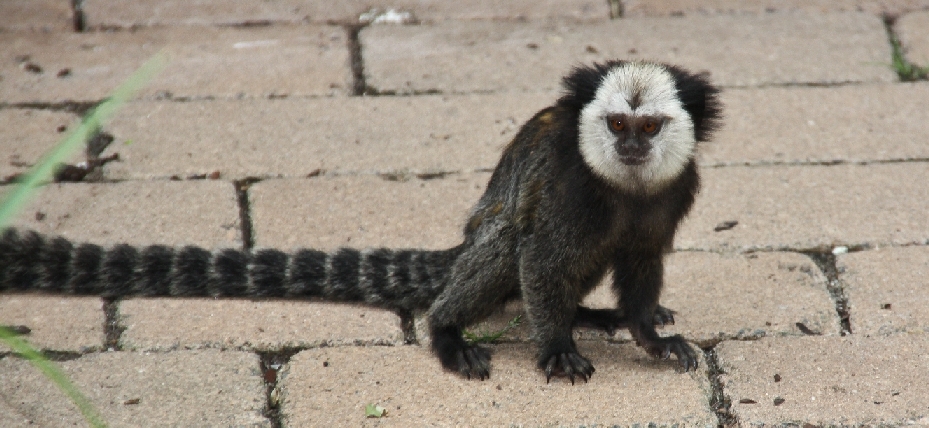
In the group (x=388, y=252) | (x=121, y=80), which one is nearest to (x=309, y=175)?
(x=388, y=252)

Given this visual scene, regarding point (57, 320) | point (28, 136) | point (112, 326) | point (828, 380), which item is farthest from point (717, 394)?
point (28, 136)

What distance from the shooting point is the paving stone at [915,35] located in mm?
5625

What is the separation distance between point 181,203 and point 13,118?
1.14m

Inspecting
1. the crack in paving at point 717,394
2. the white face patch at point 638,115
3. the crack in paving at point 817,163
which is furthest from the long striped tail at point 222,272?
the crack in paving at point 817,163

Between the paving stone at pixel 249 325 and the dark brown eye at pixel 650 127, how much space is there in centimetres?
114

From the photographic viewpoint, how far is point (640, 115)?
3352 millimetres

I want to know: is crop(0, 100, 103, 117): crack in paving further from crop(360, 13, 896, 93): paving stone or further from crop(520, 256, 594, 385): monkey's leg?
crop(520, 256, 594, 385): monkey's leg

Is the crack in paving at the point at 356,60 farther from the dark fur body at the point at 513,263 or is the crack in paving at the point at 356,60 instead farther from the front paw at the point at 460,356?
the front paw at the point at 460,356

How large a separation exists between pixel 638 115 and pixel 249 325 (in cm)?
153

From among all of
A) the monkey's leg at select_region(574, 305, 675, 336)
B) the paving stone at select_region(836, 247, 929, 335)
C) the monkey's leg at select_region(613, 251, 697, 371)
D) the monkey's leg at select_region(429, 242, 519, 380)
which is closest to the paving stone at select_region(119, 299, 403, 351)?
the monkey's leg at select_region(429, 242, 519, 380)

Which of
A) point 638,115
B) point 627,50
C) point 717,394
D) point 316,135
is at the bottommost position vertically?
point 717,394

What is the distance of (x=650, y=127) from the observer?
3383 millimetres

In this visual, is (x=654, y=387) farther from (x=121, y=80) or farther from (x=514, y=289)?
(x=121, y=80)

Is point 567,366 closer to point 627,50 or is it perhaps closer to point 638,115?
point 638,115
